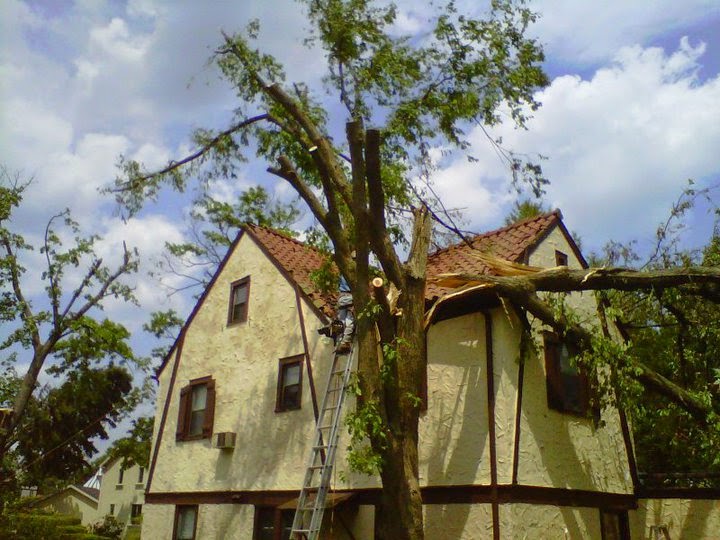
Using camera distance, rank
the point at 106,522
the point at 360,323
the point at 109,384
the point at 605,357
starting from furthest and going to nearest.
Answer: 1. the point at 106,522
2. the point at 109,384
3. the point at 605,357
4. the point at 360,323

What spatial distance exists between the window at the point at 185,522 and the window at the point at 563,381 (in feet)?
28.5

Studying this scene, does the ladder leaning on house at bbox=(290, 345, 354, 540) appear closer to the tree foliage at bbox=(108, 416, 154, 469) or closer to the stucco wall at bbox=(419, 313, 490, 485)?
the stucco wall at bbox=(419, 313, 490, 485)

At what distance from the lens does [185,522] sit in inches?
597

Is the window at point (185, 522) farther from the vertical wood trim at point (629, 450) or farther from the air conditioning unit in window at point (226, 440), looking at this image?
the vertical wood trim at point (629, 450)

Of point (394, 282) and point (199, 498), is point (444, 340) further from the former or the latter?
point (199, 498)

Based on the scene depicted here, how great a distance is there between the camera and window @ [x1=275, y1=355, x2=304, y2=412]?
13773 millimetres

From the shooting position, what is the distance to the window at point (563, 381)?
1144 cm

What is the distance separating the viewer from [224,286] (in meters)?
16.8

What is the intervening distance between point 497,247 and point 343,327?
3551 mm

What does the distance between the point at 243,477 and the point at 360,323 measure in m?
6.68

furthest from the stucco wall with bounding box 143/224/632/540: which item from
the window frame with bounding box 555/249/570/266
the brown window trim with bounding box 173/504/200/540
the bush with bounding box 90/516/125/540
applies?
the bush with bounding box 90/516/125/540

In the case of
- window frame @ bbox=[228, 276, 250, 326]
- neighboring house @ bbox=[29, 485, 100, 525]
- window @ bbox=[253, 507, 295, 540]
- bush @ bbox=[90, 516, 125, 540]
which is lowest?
bush @ bbox=[90, 516, 125, 540]

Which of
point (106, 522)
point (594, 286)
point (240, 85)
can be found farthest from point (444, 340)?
point (106, 522)

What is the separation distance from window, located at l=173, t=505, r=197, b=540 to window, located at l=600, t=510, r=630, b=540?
8799 mm
